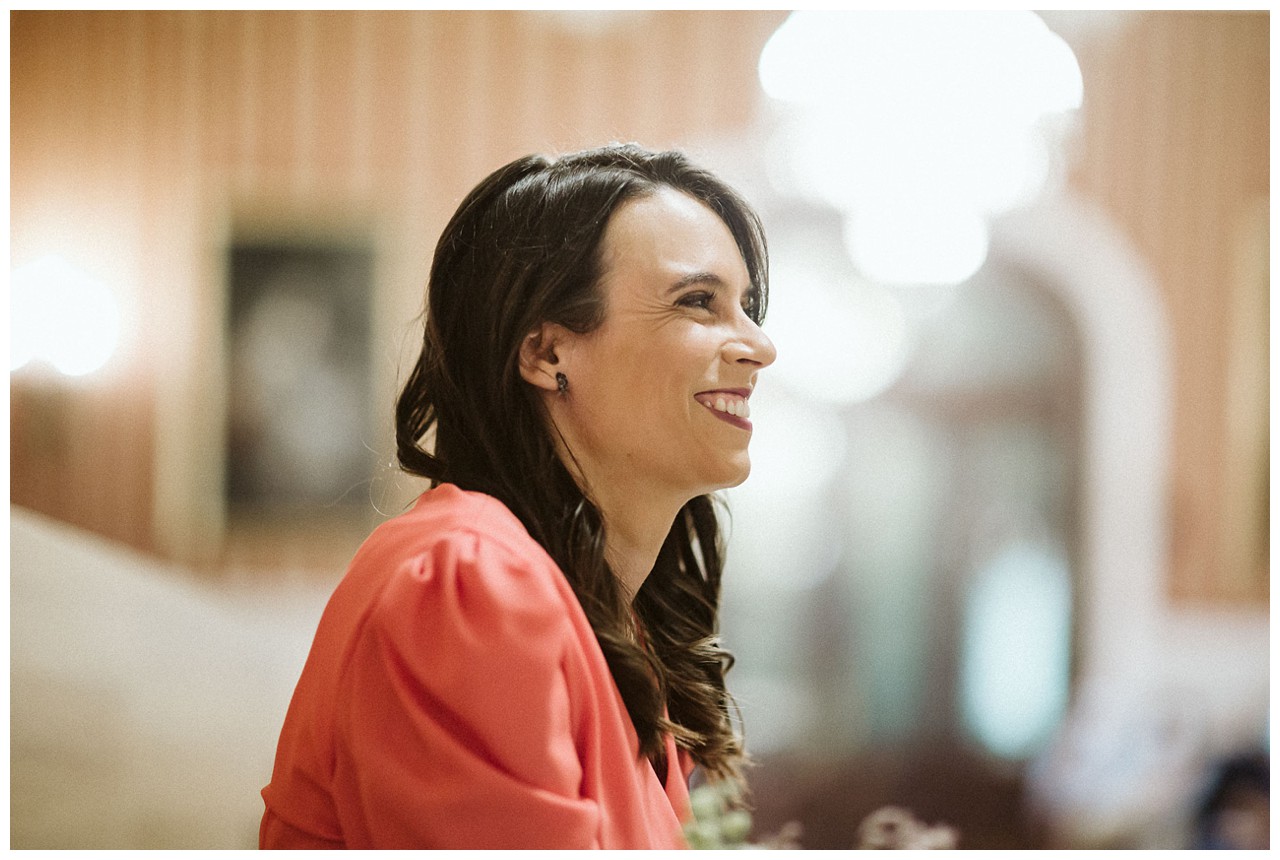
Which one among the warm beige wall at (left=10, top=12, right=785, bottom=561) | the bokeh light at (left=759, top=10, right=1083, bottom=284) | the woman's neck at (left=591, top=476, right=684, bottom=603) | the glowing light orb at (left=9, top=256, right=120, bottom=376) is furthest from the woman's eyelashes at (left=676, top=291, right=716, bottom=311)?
the warm beige wall at (left=10, top=12, right=785, bottom=561)

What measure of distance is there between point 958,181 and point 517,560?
3388mm

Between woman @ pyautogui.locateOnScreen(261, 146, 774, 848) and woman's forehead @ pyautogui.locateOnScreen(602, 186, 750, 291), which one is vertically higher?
woman's forehead @ pyautogui.locateOnScreen(602, 186, 750, 291)

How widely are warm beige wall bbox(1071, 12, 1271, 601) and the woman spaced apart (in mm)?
3598

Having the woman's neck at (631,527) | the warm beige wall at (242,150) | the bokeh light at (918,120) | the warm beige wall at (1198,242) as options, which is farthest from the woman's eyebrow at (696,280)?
the warm beige wall at (1198,242)

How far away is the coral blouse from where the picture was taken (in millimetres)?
1111

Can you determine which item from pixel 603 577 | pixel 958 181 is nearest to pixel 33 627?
pixel 603 577

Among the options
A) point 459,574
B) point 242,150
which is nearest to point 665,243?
point 459,574

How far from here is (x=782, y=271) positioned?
16.6ft

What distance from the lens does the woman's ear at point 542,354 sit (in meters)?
1.42

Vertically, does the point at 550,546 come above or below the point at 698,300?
below

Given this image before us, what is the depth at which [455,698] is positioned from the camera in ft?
3.64

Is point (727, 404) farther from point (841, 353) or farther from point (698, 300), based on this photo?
point (841, 353)

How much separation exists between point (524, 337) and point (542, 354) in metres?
0.04

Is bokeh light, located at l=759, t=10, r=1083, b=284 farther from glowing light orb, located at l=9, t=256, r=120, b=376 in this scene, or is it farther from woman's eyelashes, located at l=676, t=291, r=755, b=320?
glowing light orb, located at l=9, t=256, r=120, b=376
